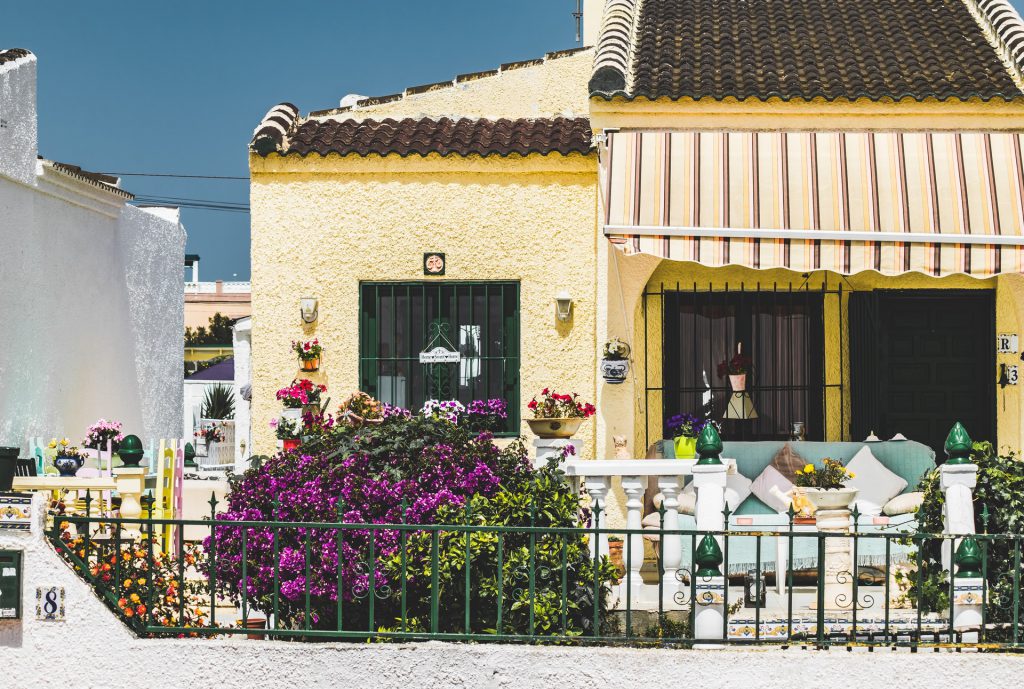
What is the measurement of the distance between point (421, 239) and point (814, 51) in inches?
227

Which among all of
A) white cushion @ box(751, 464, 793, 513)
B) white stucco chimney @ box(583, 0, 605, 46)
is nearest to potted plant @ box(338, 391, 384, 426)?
white cushion @ box(751, 464, 793, 513)

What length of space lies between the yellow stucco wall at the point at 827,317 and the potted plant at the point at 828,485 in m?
1.92

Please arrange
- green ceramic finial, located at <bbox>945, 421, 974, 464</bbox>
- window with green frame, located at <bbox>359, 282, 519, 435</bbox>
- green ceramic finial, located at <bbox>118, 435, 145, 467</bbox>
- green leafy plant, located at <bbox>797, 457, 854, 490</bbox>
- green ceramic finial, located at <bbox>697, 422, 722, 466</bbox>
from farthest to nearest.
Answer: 1. window with green frame, located at <bbox>359, 282, 519, 435</bbox>
2. green leafy plant, located at <bbox>797, 457, 854, 490</bbox>
3. green ceramic finial, located at <bbox>118, 435, 145, 467</bbox>
4. green ceramic finial, located at <bbox>697, 422, 722, 466</bbox>
5. green ceramic finial, located at <bbox>945, 421, 974, 464</bbox>

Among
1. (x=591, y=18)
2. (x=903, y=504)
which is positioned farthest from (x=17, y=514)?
(x=591, y=18)

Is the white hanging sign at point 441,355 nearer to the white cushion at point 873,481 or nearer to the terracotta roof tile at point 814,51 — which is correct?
the terracotta roof tile at point 814,51

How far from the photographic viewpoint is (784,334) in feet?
50.5

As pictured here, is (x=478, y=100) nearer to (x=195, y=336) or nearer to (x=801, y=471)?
(x=801, y=471)

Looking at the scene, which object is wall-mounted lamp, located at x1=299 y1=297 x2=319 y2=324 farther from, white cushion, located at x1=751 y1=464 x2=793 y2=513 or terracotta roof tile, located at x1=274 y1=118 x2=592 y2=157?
white cushion, located at x1=751 y1=464 x2=793 y2=513

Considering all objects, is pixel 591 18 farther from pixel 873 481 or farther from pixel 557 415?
pixel 873 481

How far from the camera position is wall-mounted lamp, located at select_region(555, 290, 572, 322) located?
14.6m

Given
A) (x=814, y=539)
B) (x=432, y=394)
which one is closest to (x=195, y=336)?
(x=432, y=394)

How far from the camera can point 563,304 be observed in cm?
1471

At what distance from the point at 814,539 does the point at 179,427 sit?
16.9 metres

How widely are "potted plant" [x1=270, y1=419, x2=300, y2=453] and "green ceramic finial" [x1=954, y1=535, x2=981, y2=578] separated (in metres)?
6.92
